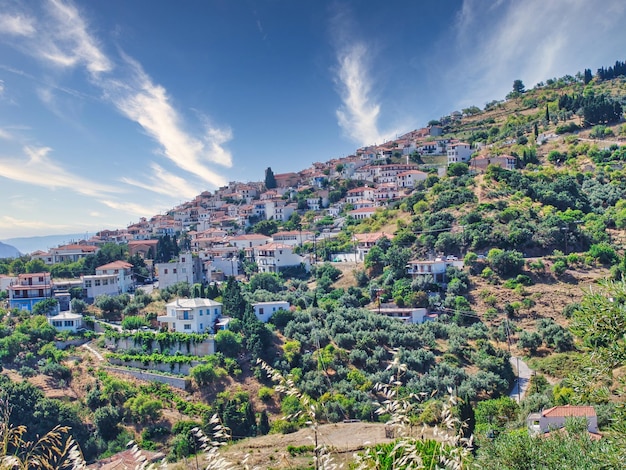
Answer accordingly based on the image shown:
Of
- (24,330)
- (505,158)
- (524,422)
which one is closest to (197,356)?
(24,330)

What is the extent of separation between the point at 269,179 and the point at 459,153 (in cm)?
2816

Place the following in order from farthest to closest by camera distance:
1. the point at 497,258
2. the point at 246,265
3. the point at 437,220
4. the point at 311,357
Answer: the point at 246,265
the point at 437,220
the point at 497,258
the point at 311,357

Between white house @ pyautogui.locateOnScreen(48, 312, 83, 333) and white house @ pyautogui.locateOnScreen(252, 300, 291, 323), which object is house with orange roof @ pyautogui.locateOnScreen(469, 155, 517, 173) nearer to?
white house @ pyautogui.locateOnScreen(252, 300, 291, 323)

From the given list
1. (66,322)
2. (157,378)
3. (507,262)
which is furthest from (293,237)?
(157,378)

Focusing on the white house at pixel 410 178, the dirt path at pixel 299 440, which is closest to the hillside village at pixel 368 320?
the dirt path at pixel 299 440

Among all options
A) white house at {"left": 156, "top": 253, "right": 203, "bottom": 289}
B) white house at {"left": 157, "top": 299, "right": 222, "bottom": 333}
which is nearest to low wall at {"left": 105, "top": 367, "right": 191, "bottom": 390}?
white house at {"left": 157, "top": 299, "right": 222, "bottom": 333}

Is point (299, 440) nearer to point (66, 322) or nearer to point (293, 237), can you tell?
point (66, 322)

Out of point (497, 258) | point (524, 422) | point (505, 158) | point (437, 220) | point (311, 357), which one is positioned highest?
point (505, 158)

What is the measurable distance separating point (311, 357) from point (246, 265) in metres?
18.6

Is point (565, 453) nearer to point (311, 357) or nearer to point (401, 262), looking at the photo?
point (311, 357)

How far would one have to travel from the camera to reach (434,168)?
60.3 meters

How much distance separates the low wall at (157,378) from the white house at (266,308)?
6301 millimetres

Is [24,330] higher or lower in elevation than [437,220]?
lower

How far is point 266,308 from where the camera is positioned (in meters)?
29.0
